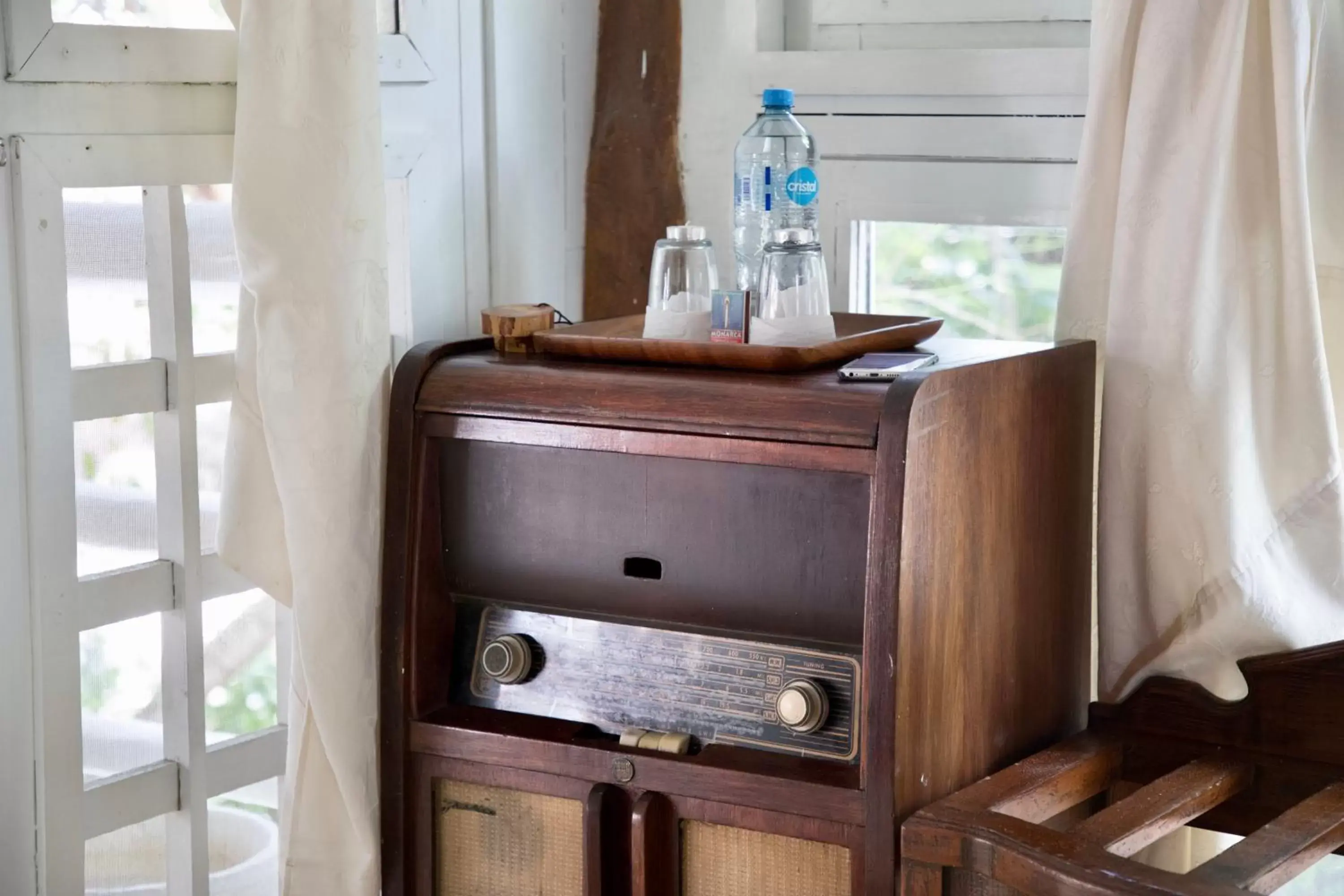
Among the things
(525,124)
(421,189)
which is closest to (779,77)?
(525,124)

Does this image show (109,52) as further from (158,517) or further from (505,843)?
(505,843)

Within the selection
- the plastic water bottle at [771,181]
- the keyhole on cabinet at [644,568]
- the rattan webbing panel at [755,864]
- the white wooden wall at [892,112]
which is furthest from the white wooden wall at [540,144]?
the rattan webbing panel at [755,864]

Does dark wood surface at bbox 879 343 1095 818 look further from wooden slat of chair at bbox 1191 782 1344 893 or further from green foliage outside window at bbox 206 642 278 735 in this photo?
green foliage outside window at bbox 206 642 278 735

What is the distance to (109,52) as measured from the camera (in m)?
1.60

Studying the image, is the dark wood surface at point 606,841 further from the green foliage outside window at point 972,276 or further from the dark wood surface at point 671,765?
the green foliage outside window at point 972,276

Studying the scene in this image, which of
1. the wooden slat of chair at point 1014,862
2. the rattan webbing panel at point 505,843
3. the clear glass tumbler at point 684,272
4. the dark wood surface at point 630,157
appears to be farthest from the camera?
the dark wood surface at point 630,157

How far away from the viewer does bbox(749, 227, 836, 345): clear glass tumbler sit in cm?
163

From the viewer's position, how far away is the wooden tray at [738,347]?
1576 millimetres

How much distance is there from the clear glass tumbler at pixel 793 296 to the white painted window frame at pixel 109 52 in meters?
0.66

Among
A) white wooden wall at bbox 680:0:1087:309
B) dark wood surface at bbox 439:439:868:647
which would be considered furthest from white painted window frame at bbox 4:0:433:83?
white wooden wall at bbox 680:0:1087:309

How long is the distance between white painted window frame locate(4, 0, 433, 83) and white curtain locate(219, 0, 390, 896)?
0.07 metres

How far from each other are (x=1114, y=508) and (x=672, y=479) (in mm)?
553

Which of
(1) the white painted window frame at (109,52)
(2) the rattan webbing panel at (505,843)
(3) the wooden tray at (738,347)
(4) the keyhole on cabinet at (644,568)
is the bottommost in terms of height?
(2) the rattan webbing panel at (505,843)

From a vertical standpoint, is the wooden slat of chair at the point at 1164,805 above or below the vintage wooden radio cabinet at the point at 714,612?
below
